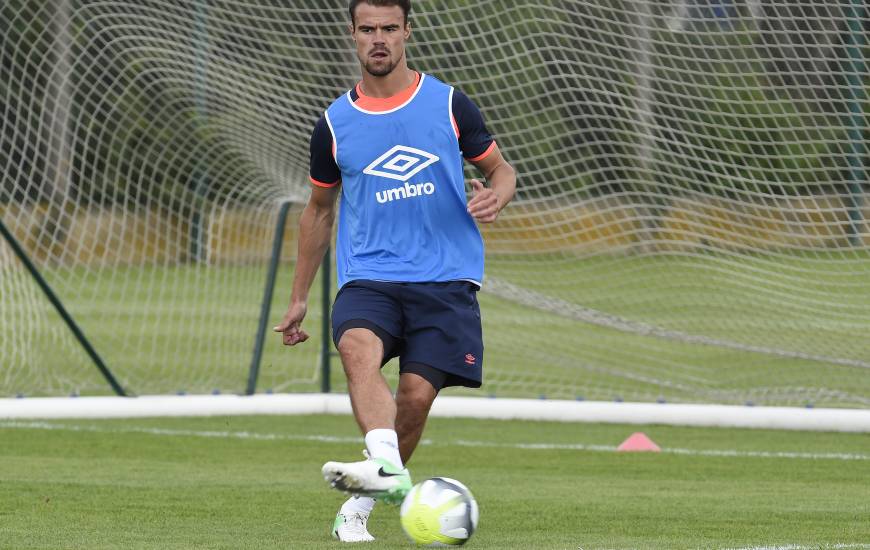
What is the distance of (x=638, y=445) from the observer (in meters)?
9.40

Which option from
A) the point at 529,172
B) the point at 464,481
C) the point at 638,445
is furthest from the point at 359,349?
the point at 529,172

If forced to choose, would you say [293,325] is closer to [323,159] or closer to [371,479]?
[323,159]

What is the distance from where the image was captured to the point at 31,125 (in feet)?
36.5

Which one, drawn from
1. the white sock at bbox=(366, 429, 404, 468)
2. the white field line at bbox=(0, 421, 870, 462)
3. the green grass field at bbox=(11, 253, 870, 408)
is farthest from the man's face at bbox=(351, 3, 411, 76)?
the green grass field at bbox=(11, 253, 870, 408)

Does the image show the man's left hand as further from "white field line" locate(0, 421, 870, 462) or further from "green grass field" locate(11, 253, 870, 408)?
"green grass field" locate(11, 253, 870, 408)

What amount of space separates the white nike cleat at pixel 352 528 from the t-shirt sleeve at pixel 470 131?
1.41 meters

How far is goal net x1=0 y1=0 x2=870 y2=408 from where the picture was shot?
10.4 m

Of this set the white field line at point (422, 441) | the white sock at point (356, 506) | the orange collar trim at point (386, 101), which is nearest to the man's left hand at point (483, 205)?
the orange collar trim at point (386, 101)

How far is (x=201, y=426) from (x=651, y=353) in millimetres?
4437

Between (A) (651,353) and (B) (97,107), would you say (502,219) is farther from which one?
(B) (97,107)

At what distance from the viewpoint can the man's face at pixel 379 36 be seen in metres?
5.75

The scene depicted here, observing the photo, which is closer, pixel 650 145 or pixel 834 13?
pixel 834 13

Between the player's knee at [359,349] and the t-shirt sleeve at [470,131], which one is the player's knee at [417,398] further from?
the t-shirt sleeve at [470,131]

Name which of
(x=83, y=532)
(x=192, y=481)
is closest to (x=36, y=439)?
(x=192, y=481)
